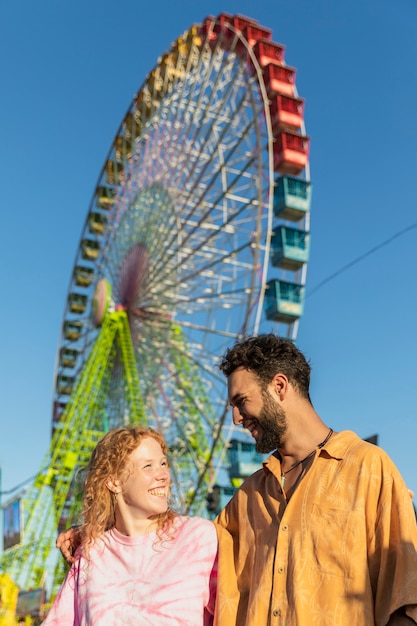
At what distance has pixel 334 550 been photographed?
2.23m

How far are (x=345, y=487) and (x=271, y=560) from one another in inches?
12.2

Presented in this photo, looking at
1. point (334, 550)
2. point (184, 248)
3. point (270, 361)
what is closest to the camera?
point (334, 550)

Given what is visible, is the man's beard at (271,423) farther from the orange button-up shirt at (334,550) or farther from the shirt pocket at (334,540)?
the shirt pocket at (334,540)

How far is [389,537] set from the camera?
86.0 inches

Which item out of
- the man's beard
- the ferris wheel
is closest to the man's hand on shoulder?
the man's beard

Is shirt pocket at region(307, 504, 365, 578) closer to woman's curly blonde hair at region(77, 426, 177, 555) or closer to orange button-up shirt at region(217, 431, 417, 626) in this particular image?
orange button-up shirt at region(217, 431, 417, 626)

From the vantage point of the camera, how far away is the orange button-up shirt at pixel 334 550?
2.15 meters

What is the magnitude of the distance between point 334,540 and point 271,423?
44cm

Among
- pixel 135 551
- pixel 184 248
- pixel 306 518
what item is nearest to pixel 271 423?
pixel 306 518

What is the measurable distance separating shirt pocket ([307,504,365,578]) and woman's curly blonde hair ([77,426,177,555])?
1.88 ft

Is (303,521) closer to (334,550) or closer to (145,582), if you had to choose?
(334,550)

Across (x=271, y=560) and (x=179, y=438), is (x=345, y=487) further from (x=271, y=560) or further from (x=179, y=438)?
(x=179, y=438)

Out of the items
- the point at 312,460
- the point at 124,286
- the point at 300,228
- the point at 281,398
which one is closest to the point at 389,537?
the point at 312,460

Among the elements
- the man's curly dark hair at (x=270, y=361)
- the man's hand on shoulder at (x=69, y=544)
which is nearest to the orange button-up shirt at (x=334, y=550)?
the man's curly dark hair at (x=270, y=361)
